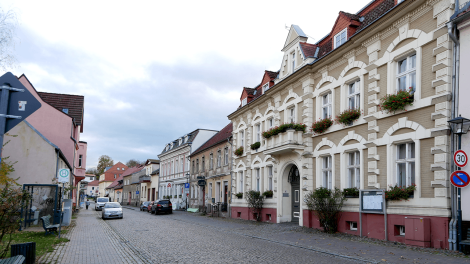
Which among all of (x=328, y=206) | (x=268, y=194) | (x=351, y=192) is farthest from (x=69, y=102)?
(x=351, y=192)

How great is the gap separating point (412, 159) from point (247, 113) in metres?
17.7

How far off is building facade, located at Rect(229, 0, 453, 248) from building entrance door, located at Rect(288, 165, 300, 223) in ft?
0.22

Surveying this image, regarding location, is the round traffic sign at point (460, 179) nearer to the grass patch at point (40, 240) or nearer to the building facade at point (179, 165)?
the grass patch at point (40, 240)

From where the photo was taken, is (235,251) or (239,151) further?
(239,151)

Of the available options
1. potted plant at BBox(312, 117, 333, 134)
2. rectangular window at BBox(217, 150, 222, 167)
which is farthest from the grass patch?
rectangular window at BBox(217, 150, 222, 167)

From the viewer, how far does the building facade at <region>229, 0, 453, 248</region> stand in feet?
42.1

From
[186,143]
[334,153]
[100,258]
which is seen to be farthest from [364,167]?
[186,143]

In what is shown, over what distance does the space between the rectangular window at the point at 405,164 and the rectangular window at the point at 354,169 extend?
2.41 m

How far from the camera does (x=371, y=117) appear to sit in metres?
15.9

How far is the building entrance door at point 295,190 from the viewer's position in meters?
23.4

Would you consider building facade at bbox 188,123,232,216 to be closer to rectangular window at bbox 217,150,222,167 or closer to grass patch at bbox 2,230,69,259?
rectangular window at bbox 217,150,222,167

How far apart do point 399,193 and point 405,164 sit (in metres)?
1.16

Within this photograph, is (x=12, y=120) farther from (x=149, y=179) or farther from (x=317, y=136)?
(x=149, y=179)

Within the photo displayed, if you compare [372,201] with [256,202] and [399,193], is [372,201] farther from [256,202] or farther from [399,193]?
[256,202]
